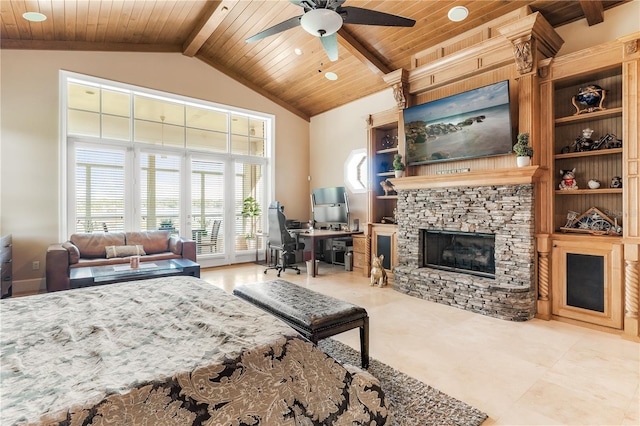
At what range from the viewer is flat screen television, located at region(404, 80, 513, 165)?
3916 mm

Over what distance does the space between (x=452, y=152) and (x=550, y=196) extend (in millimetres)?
1285

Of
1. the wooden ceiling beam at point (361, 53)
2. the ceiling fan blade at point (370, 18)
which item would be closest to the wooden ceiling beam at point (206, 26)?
the wooden ceiling beam at point (361, 53)

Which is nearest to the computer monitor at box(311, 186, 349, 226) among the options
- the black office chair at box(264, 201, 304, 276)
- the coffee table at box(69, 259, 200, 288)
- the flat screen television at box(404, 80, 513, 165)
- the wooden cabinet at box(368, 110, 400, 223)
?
the wooden cabinet at box(368, 110, 400, 223)

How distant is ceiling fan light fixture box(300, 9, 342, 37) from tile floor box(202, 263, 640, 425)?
2.85 metres

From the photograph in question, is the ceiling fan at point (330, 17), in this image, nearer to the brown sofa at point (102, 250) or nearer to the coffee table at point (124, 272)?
the coffee table at point (124, 272)

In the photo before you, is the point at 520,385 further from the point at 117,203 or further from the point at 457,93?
the point at 117,203

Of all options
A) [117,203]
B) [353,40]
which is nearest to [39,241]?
[117,203]

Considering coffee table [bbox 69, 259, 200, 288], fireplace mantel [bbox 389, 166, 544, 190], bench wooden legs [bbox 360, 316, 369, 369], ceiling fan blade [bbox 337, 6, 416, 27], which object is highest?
ceiling fan blade [bbox 337, 6, 416, 27]

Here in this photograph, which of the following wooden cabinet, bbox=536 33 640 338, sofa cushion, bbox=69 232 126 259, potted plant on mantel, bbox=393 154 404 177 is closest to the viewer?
wooden cabinet, bbox=536 33 640 338

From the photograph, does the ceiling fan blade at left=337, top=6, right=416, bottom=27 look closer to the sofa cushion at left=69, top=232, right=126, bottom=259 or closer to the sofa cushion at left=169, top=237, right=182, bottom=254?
the sofa cushion at left=169, top=237, right=182, bottom=254

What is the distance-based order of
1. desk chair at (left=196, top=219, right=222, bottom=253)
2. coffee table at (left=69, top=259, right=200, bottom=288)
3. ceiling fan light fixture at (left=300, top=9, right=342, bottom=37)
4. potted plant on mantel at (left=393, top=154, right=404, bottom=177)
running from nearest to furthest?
1. ceiling fan light fixture at (left=300, top=9, right=342, bottom=37)
2. coffee table at (left=69, top=259, right=200, bottom=288)
3. potted plant on mantel at (left=393, top=154, right=404, bottom=177)
4. desk chair at (left=196, top=219, right=222, bottom=253)

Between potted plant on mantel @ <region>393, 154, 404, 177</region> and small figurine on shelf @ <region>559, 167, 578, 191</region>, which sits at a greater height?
potted plant on mantel @ <region>393, 154, 404, 177</region>

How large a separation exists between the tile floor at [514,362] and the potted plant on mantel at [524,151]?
1.79 metres

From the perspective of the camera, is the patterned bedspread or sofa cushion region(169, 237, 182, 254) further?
sofa cushion region(169, 237, 182, 254)
